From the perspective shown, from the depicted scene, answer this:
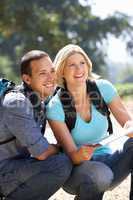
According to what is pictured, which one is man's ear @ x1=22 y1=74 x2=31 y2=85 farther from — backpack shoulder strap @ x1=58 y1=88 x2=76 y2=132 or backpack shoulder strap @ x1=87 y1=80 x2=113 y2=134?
backpack shoulder strap @ x1=87 y1=80 x2=113 y2=134

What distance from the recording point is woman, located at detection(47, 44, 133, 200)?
3428 mm

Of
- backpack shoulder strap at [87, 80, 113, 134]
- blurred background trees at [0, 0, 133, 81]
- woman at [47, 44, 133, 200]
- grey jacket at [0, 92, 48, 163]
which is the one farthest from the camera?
blurred background trees at [0, 0, 133, 81]

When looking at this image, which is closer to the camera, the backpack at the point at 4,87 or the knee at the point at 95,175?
the backpack at the point at 4,87

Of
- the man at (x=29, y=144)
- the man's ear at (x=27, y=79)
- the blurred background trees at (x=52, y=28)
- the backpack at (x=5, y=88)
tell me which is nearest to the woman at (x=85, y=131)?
the man at (x=29, y=144)

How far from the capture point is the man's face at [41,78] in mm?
3432

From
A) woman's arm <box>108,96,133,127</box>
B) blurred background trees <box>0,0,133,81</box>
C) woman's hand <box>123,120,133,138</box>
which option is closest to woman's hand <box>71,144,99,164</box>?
woman's hand <box>123,120,133,138</box>

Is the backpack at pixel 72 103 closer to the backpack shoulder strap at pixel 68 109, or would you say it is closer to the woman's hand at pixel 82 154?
the backpack shoulder strap at pixel 68 109

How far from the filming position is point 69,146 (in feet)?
11.4

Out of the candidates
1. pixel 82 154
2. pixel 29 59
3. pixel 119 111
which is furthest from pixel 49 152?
pixel 119 111

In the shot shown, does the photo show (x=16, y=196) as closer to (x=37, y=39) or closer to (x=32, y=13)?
(x=32, y=13)

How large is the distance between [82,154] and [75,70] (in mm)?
628

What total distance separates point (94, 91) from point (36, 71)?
0.58m

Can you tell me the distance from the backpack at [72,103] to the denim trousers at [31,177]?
373mm

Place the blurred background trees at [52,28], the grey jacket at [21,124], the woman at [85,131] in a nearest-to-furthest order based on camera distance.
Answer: the grey jacket at [21,124] → the woman at [85,131] → the blurred background trees at [52,28]
